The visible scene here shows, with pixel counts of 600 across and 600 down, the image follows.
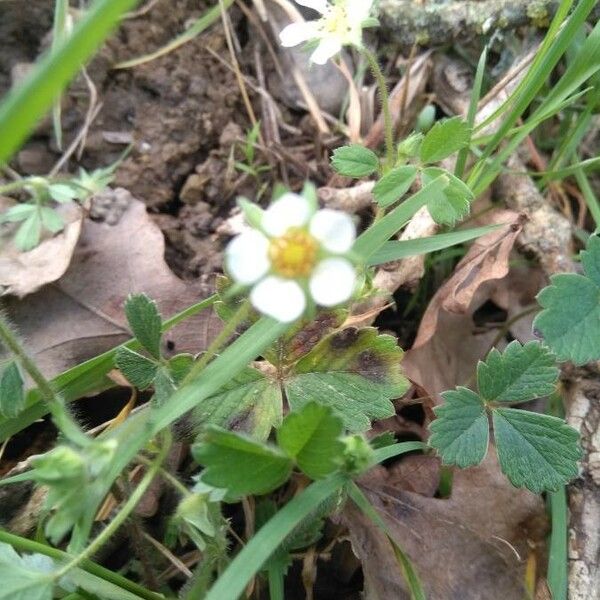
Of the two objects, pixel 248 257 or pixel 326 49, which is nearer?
pixel 248 257

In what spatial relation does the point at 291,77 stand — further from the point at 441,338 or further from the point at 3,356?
the point at 3,356

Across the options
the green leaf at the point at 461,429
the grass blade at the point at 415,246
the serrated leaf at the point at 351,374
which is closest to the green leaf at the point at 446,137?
the grass blade at the point at 415,246

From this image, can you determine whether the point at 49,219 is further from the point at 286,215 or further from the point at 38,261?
the point at 286,215

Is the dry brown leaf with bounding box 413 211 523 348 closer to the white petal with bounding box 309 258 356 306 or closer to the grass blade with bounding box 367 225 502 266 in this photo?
the grass blade with bounding box 367 225 502 266

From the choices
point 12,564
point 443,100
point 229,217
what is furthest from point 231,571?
point 443,100

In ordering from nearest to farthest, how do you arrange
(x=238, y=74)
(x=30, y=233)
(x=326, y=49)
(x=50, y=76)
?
1. (x=50, y=76)
2. (x=326, y=49)
3. (x=30, y=233)
4. (x=238, y=74)

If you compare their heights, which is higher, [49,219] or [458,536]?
[49,219]

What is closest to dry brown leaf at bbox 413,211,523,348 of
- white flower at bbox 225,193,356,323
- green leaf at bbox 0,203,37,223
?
white flower at bbox 225,193,356,323

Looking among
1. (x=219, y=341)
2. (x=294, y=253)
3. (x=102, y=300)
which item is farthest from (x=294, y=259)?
(x=102, y=300)
